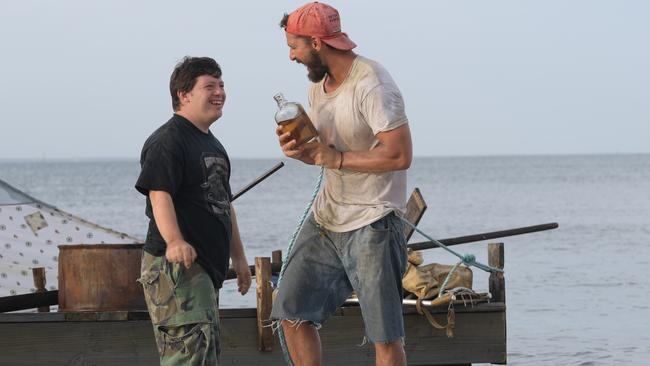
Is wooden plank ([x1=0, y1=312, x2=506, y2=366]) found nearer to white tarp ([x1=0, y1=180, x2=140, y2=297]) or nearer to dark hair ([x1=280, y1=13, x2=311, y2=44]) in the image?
dark hair ([x1=280, y1=13, x2=311, y2=44])

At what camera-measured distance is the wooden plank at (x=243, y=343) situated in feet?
27.1

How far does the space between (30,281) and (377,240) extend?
6408 mm

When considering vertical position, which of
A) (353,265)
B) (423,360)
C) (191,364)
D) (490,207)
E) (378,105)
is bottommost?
(490,207)

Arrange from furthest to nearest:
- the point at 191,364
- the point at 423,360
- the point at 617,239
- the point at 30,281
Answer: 1. the point at 617,239
2. the point at 30,281
3. the point at 423,360
4. the point at 191,364

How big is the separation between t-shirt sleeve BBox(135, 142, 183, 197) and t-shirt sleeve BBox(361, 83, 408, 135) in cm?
91

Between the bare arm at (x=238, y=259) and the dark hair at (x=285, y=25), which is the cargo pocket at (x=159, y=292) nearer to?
the bare arm at (x=238, y=259)

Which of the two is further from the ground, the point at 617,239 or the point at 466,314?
the point at 466,314

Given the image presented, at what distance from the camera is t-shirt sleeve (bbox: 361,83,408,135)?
594 cm

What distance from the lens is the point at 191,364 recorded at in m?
5.82

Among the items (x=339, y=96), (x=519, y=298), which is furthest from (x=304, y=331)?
(x=519, y=298)

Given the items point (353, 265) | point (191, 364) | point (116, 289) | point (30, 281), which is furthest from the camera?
point (30, 281)

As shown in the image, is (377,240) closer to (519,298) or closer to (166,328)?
(166,328)

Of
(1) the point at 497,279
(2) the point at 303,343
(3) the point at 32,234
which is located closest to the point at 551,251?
(3) the point at 32,234

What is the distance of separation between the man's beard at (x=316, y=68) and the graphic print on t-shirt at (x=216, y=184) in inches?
24.7
